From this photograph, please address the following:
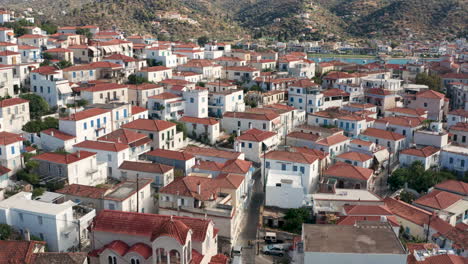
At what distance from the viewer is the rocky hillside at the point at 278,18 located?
363 feet

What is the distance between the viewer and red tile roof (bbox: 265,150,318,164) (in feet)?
125

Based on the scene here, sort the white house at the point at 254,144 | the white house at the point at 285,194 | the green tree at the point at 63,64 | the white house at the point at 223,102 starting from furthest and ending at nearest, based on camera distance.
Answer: the green tree at the point at 63,64, the white house at the point at 223,102, the white house at the point at 254,144, the white house at the point at 285,194

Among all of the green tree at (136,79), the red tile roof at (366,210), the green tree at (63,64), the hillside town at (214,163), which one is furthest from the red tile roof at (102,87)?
the red tile roof at (366,210)

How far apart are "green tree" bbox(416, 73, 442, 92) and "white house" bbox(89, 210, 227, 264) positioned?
55155mm

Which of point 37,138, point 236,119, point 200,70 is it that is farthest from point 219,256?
point 200,70

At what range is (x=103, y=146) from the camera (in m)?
38.2

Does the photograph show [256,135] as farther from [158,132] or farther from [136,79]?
[136,79]

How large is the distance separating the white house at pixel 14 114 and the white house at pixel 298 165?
72.3 feet

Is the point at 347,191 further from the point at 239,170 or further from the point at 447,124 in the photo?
the point at 447,124

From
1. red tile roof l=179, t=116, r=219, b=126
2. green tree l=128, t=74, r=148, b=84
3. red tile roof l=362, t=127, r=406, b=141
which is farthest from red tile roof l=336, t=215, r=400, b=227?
green tree l=128, t=74, r=148, b=84

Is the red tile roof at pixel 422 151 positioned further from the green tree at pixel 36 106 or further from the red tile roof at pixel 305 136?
the green tree at pixel 36 106

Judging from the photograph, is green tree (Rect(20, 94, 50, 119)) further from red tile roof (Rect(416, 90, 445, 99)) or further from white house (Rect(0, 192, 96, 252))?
red tile roof (Rect(416, 90, 445, 99))

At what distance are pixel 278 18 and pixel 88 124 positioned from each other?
111m

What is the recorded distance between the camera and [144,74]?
6056 centimetres
